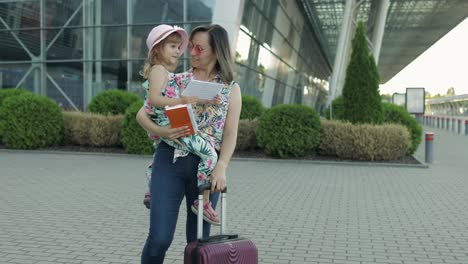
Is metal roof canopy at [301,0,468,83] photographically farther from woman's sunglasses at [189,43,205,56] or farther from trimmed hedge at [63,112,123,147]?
woman's sunglasses at [189,43,205,56]

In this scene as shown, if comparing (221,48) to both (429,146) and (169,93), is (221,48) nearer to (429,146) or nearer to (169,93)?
(169,93)

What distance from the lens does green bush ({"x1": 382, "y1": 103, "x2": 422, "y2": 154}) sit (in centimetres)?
1532

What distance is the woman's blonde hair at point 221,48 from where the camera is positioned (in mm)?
3061

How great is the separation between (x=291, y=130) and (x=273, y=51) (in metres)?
15.8

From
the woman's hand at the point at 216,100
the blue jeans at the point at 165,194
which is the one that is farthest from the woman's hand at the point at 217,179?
the woman's hand at the point at 216,100

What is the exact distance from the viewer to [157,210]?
9.95 ft

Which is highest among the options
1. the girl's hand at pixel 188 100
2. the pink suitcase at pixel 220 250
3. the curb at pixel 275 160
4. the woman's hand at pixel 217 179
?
the girl's hand at pixel 188 100

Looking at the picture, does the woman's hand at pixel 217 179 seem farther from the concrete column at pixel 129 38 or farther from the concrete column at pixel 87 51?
the concrete column at pixel 87 51

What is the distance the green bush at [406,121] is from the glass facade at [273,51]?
7.20 meters

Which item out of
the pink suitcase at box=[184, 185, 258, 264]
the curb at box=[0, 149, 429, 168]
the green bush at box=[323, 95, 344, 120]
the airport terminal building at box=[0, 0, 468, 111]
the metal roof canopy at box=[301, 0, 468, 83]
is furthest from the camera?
the metal roof canopy at box=[301, 0, 468, 83]

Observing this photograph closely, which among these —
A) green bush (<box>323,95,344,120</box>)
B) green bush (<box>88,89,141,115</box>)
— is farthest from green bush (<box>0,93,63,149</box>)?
green bush (<box>323,95,344,120</box>)

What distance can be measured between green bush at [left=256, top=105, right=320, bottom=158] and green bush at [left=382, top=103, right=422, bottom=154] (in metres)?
2.77

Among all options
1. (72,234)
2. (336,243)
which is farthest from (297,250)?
(72,234)

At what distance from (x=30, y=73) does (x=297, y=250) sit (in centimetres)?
1946
